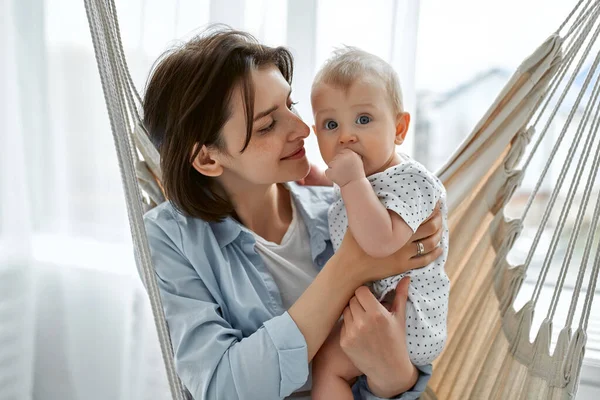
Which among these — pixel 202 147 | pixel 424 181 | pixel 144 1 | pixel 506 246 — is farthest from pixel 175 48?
pixel 506 246

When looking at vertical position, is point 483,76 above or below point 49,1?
below

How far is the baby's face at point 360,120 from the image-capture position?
1125 mm

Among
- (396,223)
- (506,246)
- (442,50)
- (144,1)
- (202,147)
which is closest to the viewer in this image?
(396,223)

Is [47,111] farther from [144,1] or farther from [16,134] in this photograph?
[144,1]

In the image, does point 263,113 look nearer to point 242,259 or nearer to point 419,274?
point 242,259

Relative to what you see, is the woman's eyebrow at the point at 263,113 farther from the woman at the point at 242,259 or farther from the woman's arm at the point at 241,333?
the woman's arm at the point at 241,333

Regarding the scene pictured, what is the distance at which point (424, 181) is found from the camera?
1132 mm

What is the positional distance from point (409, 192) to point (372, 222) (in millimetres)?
89

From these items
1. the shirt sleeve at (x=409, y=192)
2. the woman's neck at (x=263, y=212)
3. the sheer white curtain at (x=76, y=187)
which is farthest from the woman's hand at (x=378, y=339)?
the sheer white curtain at (x=76, y=187)

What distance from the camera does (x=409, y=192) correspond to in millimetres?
1110

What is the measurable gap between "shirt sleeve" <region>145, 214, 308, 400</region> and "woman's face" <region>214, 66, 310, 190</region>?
0.22 m

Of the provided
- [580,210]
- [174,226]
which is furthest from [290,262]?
[580,210]

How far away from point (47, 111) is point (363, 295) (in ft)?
3.75

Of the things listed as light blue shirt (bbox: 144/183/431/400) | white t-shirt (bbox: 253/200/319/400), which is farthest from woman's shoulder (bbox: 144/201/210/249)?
white t-shirt (bbox: 253/200/319/400)
